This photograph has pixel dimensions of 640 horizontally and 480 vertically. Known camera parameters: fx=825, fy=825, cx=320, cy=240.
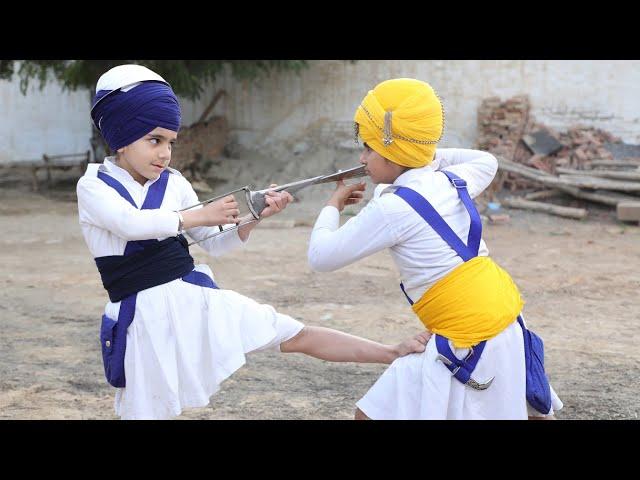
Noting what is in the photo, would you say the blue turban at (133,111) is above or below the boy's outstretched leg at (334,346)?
above

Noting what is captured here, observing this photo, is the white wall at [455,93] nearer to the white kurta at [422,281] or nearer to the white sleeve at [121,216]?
the white kurta at [422,281]

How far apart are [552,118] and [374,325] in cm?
839

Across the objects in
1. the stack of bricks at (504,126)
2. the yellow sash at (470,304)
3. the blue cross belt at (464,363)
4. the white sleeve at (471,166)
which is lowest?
the stack of bricks at (504,126)

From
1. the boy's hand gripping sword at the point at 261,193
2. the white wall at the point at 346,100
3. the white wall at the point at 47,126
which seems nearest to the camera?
the boy's hand gripping sword at the point at 261,193

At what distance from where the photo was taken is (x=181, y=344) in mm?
3115

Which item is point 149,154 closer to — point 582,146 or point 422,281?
point 422,281

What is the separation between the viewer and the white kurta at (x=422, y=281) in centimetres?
283

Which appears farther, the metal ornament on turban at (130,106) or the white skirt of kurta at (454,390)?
the metal ornament on turban at (130,106)

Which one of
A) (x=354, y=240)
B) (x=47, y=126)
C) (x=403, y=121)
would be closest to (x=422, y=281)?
(x=354, y=240)

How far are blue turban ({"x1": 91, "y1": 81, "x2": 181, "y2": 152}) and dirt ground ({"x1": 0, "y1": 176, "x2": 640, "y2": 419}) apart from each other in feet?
6.03

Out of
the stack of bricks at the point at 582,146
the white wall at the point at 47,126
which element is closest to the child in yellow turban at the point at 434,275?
the stack of bricks at the point at 582,146

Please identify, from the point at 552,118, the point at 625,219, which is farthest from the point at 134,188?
the point at 552,118
